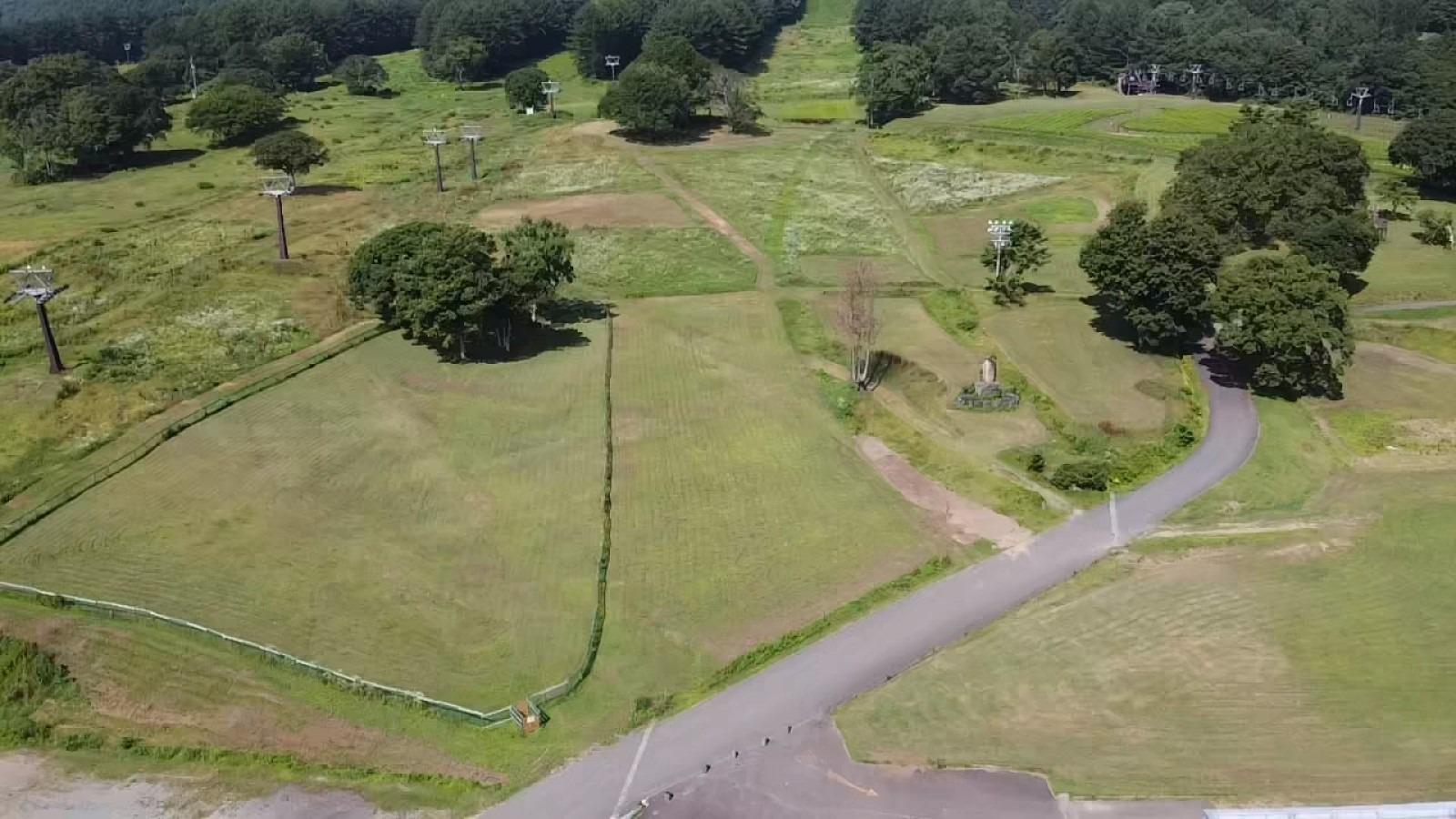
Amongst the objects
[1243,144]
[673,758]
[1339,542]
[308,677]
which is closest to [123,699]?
[308,677]

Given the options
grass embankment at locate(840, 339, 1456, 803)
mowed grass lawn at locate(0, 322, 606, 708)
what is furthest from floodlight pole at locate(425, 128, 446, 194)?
grass embankment at locate(840, 339, 1456, 803)

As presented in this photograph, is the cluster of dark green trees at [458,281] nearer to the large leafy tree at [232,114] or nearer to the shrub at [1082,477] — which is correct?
the shrub at [1082,477]

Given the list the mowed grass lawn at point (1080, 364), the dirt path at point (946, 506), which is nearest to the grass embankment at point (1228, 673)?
the dirt path at point (946, 506)

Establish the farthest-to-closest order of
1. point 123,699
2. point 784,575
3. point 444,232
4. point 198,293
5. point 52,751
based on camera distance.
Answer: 1. point 198,293
2. point 444,232
3. point 784,575
4. point 123,699
5. point 52,751

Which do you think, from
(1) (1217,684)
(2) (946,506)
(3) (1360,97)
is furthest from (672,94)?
(1) (1217,684)

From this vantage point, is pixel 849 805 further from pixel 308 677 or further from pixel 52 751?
pixel 52 751
